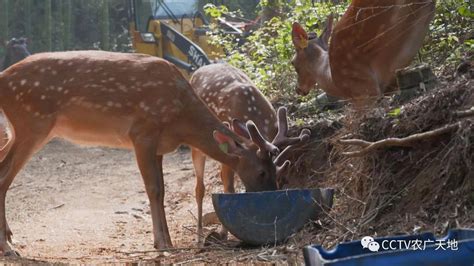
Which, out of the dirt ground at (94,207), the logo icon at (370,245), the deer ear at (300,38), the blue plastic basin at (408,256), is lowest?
the dirt ground at (94,207)

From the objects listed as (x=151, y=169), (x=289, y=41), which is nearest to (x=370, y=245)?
(x=151, y=169)

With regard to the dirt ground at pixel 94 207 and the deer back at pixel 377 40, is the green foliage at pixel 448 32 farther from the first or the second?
the dirt ground at pixel 94 207

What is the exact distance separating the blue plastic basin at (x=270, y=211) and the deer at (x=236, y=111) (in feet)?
3.08

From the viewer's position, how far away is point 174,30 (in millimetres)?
21016

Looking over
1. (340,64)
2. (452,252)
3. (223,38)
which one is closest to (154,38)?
(223,38)

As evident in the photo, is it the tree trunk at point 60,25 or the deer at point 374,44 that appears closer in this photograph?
the deer at point 374,44

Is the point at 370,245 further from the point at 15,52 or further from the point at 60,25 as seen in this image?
the point at 60,25

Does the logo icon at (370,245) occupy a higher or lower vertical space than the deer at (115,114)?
higher

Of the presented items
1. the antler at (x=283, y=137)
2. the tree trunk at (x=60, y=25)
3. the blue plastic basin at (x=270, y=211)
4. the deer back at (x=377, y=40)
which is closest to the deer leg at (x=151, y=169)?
the antler at (x=283, y=137)

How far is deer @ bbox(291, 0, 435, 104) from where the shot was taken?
8.85 metres

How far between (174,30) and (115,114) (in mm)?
12564

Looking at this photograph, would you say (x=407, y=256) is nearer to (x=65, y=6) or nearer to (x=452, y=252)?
(x=452, y=252)

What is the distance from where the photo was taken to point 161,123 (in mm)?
8562

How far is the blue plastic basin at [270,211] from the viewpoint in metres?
7.14
